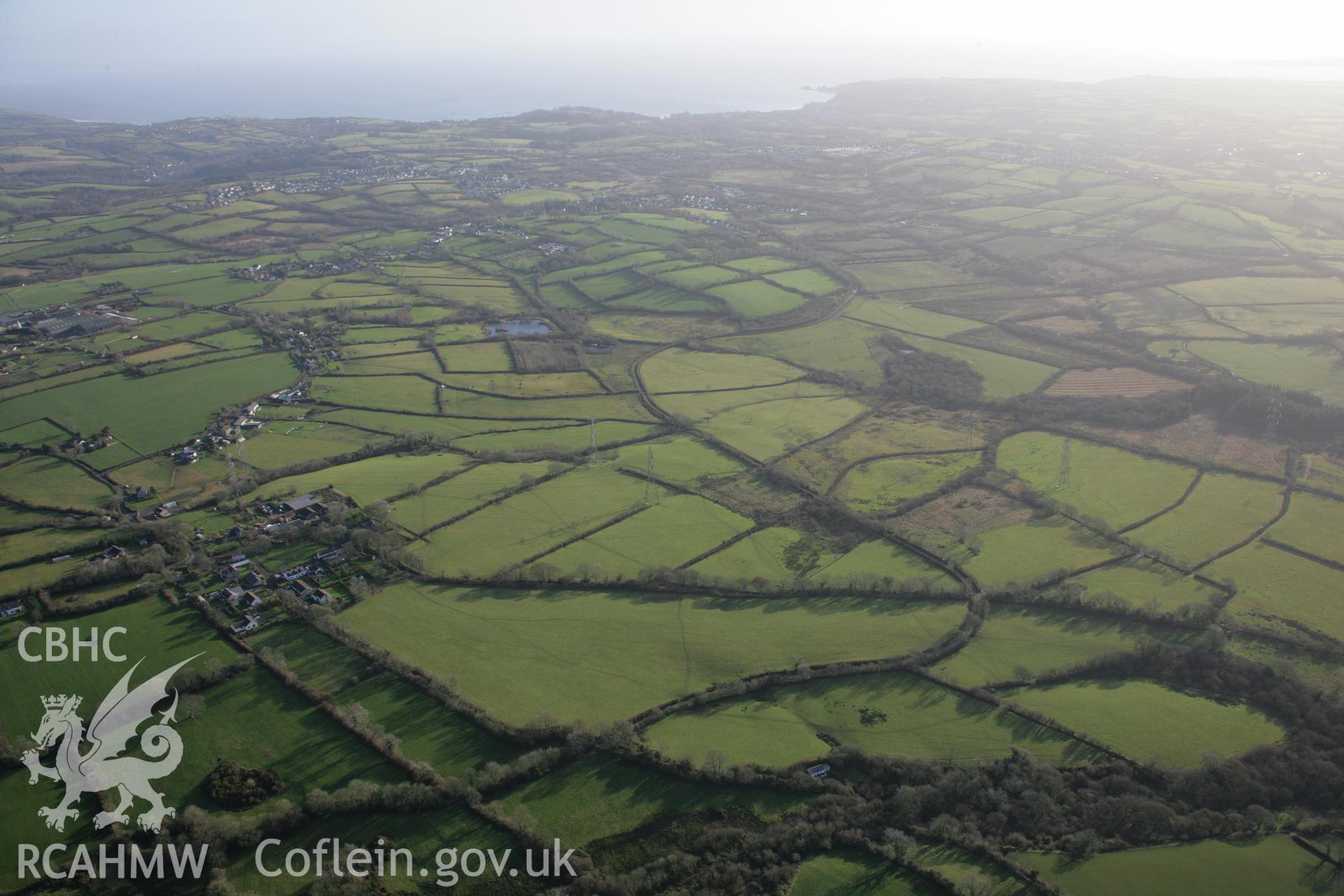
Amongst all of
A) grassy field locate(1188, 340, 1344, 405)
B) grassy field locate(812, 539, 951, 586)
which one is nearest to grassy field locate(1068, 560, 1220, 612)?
grassy field locate(812, 539, 951, 586)

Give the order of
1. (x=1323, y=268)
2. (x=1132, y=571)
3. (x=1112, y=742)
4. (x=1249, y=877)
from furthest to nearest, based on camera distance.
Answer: (x=1323, y=268) < (x=1132, y=571) < (x=1112, y=742) < (x=1249, y=877)

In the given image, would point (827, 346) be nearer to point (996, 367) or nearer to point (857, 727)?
point (996, 367)

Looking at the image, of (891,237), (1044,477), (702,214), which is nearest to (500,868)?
(1044,477)

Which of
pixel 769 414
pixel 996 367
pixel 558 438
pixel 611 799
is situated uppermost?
pixel 996 367

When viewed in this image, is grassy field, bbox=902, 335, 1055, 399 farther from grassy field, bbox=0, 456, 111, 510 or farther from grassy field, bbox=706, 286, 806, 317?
grassy field, bbox=0, 456, 111, 510

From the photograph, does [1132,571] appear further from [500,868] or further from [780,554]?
[500,868]

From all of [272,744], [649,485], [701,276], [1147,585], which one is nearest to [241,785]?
[272,744]

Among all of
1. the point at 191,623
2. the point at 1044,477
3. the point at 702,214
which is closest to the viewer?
the point at 191,623
